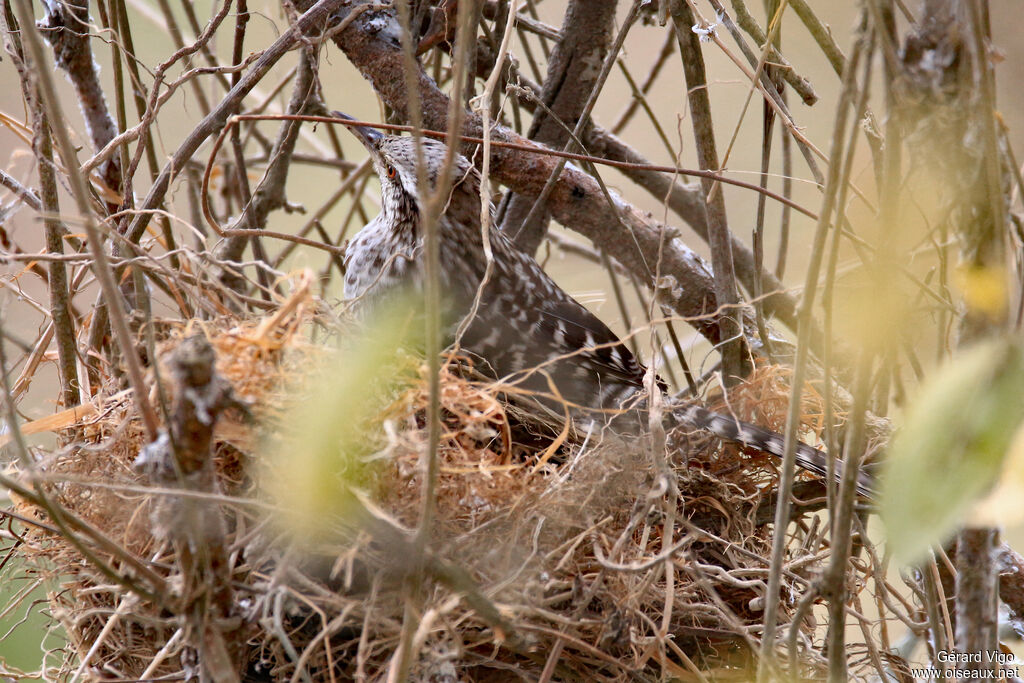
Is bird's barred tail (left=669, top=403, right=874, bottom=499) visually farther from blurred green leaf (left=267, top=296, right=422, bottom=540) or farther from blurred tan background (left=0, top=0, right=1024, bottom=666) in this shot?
blurred green leaf (left=267, top=296, right=422, bottom=540)

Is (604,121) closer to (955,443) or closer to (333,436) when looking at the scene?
(333,436)

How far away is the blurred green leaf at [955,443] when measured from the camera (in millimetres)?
667

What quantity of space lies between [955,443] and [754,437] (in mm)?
1073

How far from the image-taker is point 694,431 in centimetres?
181

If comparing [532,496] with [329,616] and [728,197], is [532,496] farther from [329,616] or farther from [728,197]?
[728,197]

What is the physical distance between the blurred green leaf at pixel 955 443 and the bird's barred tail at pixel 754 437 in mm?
966

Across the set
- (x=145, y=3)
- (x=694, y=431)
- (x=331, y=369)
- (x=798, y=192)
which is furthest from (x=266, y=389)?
(x=798, y=192)

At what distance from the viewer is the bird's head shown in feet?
6.67

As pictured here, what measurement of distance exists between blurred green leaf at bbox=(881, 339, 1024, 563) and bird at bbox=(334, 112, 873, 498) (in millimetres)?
1146

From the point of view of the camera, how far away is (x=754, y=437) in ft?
5.76

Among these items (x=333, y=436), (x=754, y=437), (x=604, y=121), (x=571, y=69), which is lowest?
(x=333, y=436)

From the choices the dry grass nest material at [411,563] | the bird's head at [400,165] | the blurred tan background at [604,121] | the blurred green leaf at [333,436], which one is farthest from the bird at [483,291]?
the blurred green leaf at [333,436]

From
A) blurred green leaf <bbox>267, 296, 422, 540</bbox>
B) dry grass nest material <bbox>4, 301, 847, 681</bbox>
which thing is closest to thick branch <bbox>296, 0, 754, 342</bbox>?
dry grass nest material <bbox>4, 301, 847, 681</bbox>

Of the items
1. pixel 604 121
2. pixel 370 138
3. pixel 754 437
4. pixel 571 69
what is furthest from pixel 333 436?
pixel 604 121
